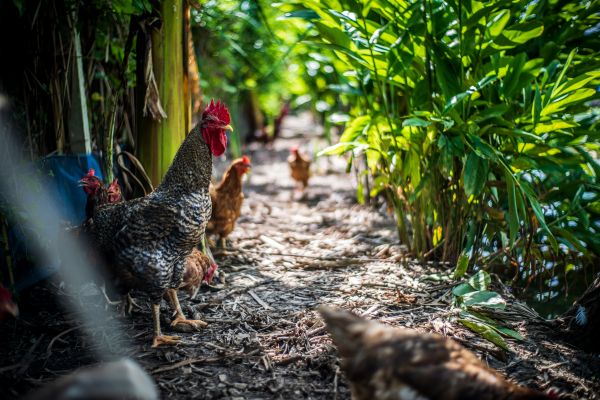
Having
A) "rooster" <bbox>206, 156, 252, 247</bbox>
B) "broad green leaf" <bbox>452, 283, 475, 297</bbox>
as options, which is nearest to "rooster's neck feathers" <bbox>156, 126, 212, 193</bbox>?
"rooster" <bbox>206, 156, 252, 247</bbox>

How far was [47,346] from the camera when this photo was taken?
2.79 m

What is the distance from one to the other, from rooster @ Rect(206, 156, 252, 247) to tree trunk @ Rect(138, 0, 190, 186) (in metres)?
0.92

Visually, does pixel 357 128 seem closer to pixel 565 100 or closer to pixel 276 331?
pixel 565 100

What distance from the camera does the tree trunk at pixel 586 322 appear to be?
9.66 feet

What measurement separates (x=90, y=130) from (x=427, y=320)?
9.12 feet

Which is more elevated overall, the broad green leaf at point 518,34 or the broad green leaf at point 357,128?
the broad green leaf at point 518,34

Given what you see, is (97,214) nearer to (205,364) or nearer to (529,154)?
(205,364)

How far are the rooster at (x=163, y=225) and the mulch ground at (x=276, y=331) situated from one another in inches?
12.6

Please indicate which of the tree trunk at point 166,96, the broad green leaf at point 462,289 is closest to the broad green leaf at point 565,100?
Result: the broad green leaf at point 462,289

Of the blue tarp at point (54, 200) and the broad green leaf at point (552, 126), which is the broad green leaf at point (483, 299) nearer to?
the broad green leaf at point (552, 126)

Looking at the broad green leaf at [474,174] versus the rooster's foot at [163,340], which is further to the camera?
the broad green leaf at [474,174]

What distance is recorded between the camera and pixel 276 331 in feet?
10.2

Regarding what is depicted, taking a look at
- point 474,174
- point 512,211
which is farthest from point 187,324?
point 512,211

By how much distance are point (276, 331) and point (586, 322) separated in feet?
5.95
